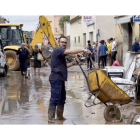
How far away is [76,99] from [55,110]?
286 centimetres

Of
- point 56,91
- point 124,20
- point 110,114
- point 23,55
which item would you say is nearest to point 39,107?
point 56,91

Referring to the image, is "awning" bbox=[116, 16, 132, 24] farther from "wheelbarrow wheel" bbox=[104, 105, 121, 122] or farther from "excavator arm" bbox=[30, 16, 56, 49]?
"wheelbarrow wheel" bbox=[104, 105, 121, 122]

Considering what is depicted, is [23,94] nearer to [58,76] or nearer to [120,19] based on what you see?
[58,76]

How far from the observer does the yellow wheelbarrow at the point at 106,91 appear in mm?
7514

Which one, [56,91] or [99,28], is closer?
[56,91]

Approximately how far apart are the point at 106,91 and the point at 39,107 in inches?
99.5

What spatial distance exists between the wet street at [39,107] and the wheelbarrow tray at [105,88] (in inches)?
20.6

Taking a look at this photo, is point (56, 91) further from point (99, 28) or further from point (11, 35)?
point (99, 28)

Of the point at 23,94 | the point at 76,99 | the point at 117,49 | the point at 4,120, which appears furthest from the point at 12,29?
the point at 4,120

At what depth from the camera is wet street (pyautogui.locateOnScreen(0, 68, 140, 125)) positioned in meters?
8.04

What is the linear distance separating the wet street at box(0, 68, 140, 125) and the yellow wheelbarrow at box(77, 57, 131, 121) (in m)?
0.28

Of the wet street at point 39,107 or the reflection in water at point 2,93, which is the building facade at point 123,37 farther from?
the reflection in water at point 2,93

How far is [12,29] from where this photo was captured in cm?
2342

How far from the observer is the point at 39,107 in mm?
9586
